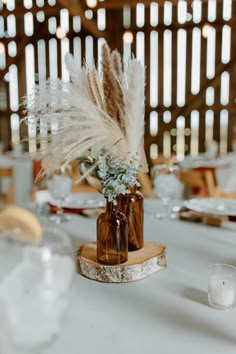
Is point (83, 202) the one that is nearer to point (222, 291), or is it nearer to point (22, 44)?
point (222, 291)

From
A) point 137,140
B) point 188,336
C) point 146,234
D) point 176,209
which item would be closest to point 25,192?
point 176,209

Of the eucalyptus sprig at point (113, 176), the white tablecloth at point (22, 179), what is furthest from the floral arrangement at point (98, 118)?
the white tablecloth at point (22, 179)

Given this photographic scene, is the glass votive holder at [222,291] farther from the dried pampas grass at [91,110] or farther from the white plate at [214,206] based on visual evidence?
the white plate at [214,206]

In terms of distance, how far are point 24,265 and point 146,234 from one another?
42.7 inches

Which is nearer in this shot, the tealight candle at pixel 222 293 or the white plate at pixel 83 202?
the tealight candle at pixel 222 293

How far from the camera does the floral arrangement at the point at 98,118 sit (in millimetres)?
1166

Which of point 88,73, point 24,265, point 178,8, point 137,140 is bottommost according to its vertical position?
point 24,265

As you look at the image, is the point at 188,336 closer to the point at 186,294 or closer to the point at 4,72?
the point at 186,294

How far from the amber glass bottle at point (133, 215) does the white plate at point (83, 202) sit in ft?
2.20

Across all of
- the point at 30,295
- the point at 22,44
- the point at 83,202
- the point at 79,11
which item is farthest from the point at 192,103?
the point at 30,295

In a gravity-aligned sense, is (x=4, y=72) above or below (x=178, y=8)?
below

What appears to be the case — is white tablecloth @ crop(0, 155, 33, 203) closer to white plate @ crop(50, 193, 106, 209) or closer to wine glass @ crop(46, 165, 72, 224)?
white plate @ crop(50, 193, 106, 209)

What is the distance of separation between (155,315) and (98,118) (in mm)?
536

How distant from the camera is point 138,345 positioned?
829 mm
